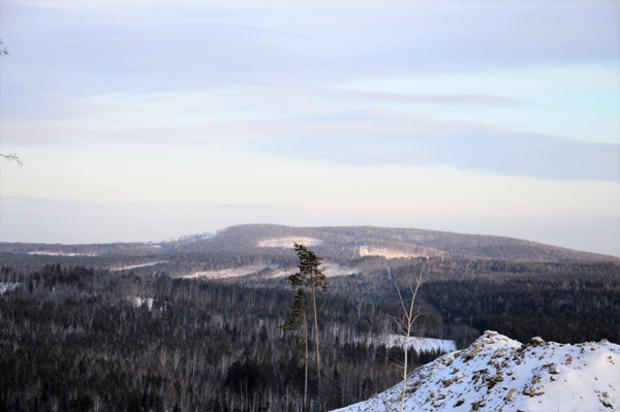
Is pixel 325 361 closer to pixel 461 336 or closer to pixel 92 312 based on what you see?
pixel 461 336

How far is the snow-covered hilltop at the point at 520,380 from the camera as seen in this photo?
94.0ft

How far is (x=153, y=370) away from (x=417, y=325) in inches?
3617

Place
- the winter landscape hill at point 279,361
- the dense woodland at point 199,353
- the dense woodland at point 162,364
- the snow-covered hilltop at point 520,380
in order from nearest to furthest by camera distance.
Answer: the snow-covered hilltop at point 520,380 < the winter landscape hill at point 279,361 < the dense woodland at point 162,364 < the dense woodland at point 199,353

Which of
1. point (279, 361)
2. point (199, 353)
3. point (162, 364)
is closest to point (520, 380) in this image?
point (279, 361)

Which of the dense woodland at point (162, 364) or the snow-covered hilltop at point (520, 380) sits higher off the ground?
the snow-covered hilltop at point (520, 380)

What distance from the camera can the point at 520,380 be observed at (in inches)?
1265

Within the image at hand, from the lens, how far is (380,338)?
183 metres

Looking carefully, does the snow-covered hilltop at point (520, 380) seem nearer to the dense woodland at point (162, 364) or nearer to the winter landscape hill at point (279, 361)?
the winter landscape hill at point (279, 361)

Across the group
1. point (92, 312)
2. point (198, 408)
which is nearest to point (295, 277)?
point (198, 408)

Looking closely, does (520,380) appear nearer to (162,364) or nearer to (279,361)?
(279,361)

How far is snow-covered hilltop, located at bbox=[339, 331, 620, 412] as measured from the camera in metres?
28.6

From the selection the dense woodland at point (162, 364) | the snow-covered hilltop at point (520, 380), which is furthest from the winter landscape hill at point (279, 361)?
the dense woodland at point (162, 364)

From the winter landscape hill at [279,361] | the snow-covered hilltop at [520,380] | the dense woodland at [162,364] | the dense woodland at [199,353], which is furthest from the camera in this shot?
the dense woodland at [199,353]

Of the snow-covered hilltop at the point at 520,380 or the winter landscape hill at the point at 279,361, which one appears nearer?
the snow-covered hilltop at the point at 520,380
